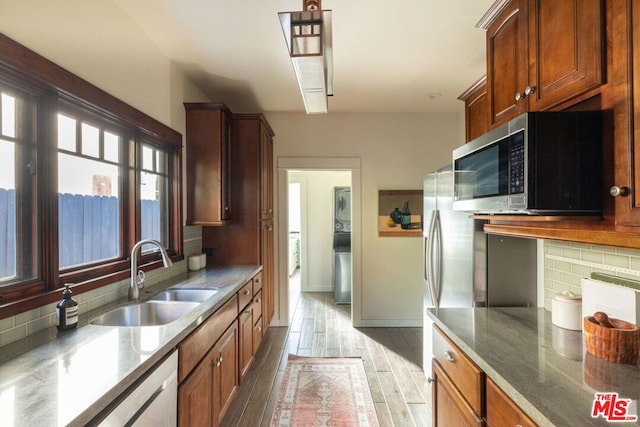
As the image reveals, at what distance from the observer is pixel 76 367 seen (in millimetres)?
1049

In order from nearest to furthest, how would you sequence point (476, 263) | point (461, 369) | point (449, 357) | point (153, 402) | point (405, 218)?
point (153, 402) < point (461, 369) < point (449, 357) < point (476, 263) < point (405, 218)

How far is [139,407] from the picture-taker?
3.55ft

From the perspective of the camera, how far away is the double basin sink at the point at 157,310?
1.69m

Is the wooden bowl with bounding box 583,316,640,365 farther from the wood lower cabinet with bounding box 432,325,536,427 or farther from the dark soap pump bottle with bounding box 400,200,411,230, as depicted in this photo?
the dark soap pump bottle with bounding box 400,200,411,230

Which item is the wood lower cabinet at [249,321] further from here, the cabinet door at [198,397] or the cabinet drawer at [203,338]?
the cabinet door at [198,397]

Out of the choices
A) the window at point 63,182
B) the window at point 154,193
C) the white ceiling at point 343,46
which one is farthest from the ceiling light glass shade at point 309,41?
the window at point 154,193

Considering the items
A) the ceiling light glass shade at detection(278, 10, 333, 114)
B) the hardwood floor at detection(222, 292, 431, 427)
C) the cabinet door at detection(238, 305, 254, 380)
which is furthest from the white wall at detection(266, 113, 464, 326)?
the ceiling light glass shade at detection(278, 10, 333, 114)

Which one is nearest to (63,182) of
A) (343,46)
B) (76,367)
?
(76,367)

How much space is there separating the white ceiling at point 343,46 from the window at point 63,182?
2.13 feet

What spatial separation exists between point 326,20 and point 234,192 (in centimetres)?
209

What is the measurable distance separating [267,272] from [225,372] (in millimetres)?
1551

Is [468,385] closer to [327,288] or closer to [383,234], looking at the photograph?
[383,234]

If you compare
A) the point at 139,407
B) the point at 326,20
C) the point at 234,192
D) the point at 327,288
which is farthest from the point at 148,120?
the point at 327,288

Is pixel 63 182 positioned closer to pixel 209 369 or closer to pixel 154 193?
pixel 154 193
